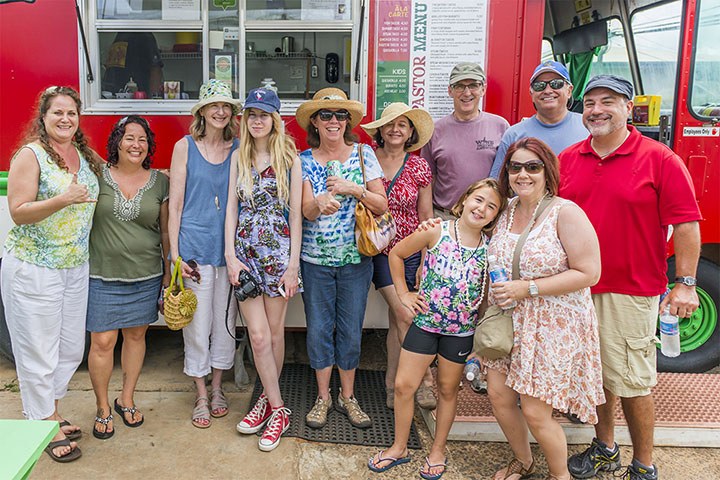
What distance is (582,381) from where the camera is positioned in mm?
2521

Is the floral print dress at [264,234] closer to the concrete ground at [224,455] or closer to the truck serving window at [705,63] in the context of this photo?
the concrete ground at [224,455]

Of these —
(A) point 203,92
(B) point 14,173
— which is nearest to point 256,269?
(A) point 203,92

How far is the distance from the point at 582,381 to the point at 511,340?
34 centimetres

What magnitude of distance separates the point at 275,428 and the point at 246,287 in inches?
30.9

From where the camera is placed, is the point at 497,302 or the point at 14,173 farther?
the point at 14,173

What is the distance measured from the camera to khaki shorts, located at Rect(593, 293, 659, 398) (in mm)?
2654

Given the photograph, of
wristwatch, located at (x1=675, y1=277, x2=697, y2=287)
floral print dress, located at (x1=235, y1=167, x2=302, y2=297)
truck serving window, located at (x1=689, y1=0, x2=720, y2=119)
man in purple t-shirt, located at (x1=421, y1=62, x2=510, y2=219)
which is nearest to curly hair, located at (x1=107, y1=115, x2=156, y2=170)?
floral print dress, located at (x1=235, y1=167, x2=302, y2=297)

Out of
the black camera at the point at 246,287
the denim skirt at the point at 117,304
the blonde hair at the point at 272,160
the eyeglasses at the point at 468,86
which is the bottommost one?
the denim skirt at the point at 117,304

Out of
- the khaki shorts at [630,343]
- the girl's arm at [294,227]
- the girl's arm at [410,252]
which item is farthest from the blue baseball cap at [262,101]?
the khaki shorts at [630,343]

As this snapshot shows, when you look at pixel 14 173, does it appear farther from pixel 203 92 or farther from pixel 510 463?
pixel 510 463

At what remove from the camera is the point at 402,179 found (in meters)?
3.28

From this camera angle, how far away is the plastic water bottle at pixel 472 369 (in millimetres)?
2627

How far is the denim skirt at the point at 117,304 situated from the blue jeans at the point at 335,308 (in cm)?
85

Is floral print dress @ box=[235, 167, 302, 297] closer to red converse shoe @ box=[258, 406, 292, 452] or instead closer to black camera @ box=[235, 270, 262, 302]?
black camera @ box=[235, 270, 262, 302]
